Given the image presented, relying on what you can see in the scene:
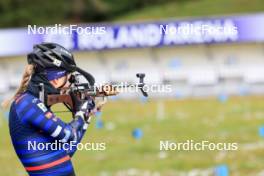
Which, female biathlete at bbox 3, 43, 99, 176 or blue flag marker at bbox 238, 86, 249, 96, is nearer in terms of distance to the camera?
female biathlete at bbox 3, 43, 99, 176

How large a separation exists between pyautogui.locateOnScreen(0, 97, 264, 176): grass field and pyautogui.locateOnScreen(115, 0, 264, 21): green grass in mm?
21083

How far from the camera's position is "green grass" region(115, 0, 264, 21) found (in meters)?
51.8

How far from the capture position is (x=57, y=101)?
227 inches

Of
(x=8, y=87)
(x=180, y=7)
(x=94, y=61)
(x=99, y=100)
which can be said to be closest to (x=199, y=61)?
(x=94, y=61)

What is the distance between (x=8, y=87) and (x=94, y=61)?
4.90 m

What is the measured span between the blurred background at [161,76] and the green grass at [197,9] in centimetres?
9

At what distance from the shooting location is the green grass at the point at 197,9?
51.8 m

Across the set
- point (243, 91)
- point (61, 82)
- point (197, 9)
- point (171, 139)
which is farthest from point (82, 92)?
point (197, 9)

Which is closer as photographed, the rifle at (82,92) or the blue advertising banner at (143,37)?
the rifle at (82,92)

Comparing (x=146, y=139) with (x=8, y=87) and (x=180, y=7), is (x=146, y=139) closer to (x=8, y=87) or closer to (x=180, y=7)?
(x=8, y=87)

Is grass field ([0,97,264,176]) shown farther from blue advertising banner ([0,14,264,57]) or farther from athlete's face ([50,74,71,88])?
athlete's face ([50,74,71,88])

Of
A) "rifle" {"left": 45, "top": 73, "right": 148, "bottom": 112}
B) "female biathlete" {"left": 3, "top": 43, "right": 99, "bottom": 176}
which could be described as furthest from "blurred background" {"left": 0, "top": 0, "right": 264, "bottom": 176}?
"female biathlete" {"left": 3, "top": 43, "right": 99, "bottom": 176}

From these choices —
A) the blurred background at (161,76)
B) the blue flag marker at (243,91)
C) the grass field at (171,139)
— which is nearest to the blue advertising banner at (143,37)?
the blurred background at (161,76)

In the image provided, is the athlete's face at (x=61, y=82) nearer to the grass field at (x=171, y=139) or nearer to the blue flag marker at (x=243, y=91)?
the grass field at (x=171, y=139)
